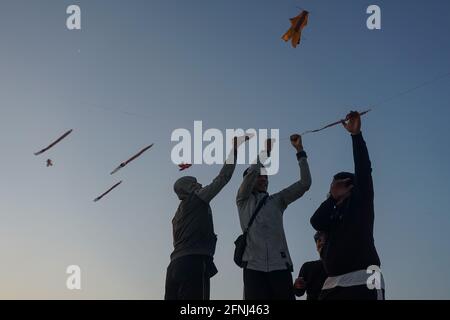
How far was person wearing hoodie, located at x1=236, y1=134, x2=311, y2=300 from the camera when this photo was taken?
8.36 meters

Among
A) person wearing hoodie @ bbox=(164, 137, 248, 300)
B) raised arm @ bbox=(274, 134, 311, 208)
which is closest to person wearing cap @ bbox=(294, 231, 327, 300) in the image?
raised arm @ bbox=(274, 134, 311, 208)

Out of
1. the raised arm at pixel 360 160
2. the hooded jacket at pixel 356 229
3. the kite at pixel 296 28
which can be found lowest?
the hooded jacket at pixel 356 229

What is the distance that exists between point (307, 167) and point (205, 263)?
2039mm

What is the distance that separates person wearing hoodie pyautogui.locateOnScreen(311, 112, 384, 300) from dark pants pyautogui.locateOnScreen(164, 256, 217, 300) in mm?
2090

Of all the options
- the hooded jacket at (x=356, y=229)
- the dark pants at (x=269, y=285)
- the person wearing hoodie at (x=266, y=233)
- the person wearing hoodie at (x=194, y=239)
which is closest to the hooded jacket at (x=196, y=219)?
the person wearing hoodie at (x=194, y=239)

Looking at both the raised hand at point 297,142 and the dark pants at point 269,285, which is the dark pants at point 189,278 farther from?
the raised hand at point 297,142

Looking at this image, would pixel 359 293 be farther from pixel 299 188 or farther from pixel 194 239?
pixel 194 239

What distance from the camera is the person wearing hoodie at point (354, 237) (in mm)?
6621

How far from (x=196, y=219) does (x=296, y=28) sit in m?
4.30

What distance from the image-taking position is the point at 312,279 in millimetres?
9172

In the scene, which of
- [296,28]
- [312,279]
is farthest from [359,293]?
[296,28]

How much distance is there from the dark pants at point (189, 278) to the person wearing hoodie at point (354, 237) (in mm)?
2090

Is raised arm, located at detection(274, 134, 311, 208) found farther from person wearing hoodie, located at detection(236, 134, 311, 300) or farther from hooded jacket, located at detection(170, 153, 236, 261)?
hooded jacket, located at detection(170, 153, 236, 261)
